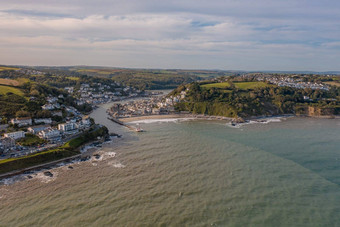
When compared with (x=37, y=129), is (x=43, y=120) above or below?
above

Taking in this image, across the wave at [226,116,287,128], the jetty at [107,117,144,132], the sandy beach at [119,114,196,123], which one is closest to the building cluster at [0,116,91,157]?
the jetty at [107,117,144,132]

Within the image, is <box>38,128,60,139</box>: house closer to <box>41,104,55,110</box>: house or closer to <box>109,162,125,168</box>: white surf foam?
<box>109,162,125,168</box>: white surf foam

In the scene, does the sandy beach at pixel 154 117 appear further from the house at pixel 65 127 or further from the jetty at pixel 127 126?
the house at pixel 65 127

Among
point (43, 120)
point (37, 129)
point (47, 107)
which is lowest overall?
point (37, 129)

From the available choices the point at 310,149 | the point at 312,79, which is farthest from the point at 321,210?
the point at 312,79

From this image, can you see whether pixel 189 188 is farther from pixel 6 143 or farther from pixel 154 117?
pixel 154 117

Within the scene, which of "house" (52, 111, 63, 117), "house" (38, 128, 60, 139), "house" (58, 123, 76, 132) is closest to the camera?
"house" (38, 128, 60, 139)

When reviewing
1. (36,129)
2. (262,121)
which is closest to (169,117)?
(262,121)
